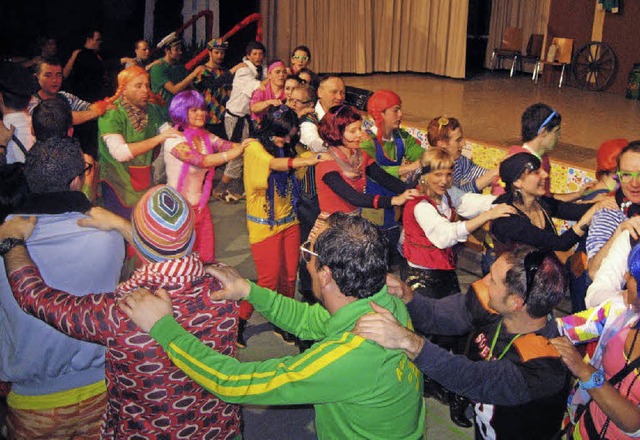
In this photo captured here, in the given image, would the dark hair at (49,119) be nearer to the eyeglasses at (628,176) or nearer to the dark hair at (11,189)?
the dark hair at (11,189)

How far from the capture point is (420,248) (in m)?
3.47

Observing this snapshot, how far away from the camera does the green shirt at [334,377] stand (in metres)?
1.71

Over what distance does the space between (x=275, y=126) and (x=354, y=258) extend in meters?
2.09

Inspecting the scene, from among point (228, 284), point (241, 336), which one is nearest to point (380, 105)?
point (241, 336)

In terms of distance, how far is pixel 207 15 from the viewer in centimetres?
1078

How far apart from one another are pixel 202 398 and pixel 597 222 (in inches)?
81.2

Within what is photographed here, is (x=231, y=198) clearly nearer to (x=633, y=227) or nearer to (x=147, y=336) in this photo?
(x=633, y=227)

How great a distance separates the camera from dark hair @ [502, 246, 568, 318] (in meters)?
2.01

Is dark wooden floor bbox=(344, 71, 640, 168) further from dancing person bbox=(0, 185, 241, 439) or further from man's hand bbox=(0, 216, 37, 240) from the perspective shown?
man's hand bbox=(0, 216, 37, 240)

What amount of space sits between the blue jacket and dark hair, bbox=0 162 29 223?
1.94ft

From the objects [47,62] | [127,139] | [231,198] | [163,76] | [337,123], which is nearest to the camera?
[337,123]

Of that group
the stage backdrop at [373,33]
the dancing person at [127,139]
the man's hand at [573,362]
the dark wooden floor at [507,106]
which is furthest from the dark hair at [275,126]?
the stage backdrop at [373,33]

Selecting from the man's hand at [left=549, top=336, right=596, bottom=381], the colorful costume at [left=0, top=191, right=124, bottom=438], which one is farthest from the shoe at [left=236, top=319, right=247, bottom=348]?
the man's hand at [left=549, top=336, right=596, bottom=381]

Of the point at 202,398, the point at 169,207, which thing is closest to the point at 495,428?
the point at 202,398
